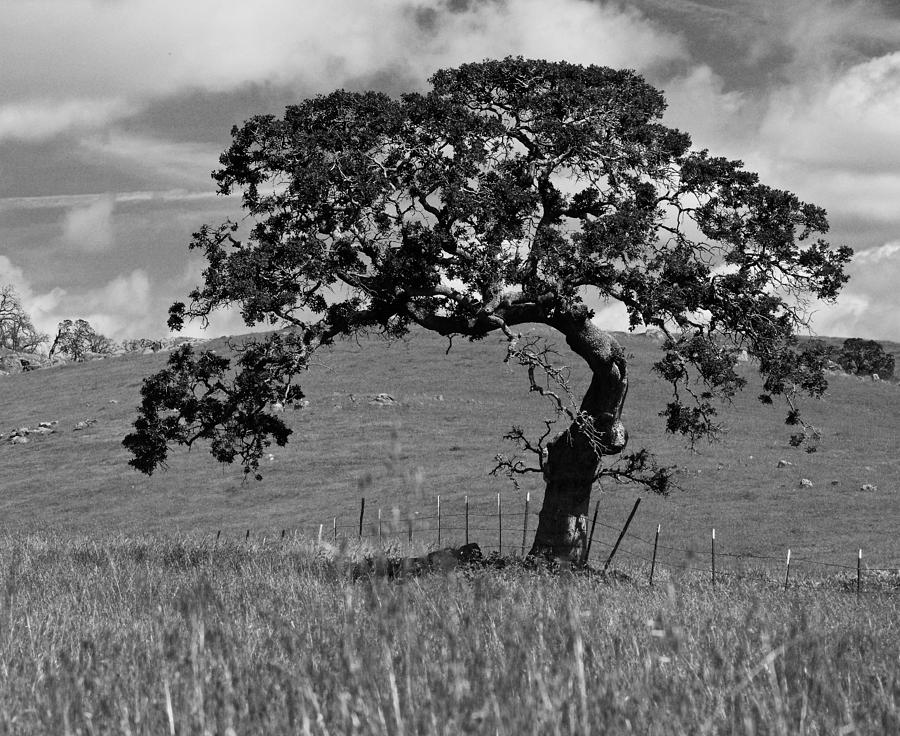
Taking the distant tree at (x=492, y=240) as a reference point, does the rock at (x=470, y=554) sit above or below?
below

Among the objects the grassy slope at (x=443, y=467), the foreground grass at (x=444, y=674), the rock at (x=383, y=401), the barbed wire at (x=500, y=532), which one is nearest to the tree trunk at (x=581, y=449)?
the grassy slope at (x=443, y=467)

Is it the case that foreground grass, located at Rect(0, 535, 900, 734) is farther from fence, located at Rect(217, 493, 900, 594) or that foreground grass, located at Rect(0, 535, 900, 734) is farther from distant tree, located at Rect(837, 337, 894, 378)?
distant tree, located at Rect(837, 337, 894, 378)

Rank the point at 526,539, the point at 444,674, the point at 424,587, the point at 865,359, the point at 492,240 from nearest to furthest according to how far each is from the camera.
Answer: the point at 444,674 < the point at 424,587 < the point at 492,240 < the point at 526,539 < the point at 865,359

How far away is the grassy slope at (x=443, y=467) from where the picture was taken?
148 feet

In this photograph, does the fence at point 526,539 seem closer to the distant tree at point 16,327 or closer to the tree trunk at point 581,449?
the tree trunk at point 581,449

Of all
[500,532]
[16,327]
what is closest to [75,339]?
[16,327]

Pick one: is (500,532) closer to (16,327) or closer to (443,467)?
(443,467)

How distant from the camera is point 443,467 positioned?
58.7m

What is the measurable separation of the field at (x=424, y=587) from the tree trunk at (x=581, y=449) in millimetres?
1893

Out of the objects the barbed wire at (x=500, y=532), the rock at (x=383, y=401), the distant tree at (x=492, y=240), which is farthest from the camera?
the rock at (x=383, y=401)

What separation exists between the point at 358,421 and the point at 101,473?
63.4 feet

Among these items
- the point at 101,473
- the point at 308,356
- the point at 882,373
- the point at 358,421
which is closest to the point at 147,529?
the point at 101,473

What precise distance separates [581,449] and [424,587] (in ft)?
45.4

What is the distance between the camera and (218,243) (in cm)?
1930
